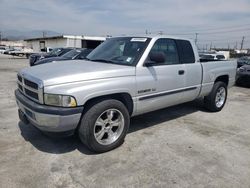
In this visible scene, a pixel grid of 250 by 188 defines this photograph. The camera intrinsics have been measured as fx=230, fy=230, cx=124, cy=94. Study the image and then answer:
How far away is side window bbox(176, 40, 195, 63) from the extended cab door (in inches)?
4.7

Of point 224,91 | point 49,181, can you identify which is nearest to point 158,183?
point 49,181

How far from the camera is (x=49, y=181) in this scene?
112 inches

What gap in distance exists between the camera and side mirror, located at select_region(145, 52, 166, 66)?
3.86 metres

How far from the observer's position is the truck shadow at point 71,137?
3.71m

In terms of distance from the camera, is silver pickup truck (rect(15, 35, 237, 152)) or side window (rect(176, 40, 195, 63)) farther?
side window (rect(176, 40, 195, 63))

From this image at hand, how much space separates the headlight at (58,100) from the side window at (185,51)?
8.60 feet

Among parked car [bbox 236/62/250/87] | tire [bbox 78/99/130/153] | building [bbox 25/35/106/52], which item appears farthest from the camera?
building [bbox 25/35/106/52]

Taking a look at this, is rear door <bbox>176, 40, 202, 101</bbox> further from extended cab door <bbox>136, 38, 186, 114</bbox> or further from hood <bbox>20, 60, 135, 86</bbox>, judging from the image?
hood <bbox>20, 60, 135, 86</bbox>

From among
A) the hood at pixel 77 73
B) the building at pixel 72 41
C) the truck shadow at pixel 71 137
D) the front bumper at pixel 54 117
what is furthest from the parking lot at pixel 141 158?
the building at pixel 72 41

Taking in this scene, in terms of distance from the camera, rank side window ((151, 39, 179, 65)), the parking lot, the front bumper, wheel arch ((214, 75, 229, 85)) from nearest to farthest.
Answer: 1. the parking lot
2. the front bumper
3. side window ((151, 39, 179, 65))
4. wheel arch ((214, 75, 229, 85))

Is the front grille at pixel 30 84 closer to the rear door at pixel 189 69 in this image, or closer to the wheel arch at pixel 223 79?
the rear door at pixel 189 69

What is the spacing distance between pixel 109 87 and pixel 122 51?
115 cm

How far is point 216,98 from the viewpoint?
6.02 metres

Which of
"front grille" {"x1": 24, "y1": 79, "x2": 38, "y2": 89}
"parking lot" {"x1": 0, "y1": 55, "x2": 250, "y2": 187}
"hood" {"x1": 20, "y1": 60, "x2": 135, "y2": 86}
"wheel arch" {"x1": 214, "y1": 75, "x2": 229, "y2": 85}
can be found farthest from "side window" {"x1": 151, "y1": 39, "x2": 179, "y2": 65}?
"front grille" {"x1": 24, "y1": 79, "x2": 38, "y2": 89}
